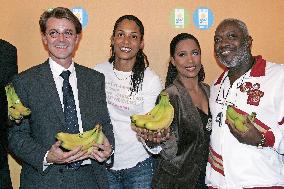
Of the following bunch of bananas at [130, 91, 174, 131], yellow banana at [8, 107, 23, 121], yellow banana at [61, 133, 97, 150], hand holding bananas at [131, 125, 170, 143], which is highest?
yellow banana at [8, 107, 23, 121]

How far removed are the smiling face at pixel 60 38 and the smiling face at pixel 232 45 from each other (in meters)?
1.11

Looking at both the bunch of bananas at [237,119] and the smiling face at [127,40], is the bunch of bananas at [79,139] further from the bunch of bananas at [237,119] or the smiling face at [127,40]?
the smiling face at [127,40]

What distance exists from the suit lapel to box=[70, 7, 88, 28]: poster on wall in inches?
53.9

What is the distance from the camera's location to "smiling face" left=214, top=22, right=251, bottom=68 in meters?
2.88

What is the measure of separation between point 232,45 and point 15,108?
1.62 m

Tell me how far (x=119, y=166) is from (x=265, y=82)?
1.36 m

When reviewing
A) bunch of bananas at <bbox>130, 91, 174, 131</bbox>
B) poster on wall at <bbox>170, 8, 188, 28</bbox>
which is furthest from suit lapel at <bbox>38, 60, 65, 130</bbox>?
poster on wall at <bbox>170, 8, 188, 28</bbox>

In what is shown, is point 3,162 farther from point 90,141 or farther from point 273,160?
point 273,160

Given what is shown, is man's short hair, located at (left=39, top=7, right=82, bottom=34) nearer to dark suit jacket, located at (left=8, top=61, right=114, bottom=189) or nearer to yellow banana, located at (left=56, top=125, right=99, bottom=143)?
dark suit jacket, located at (left=8, top=61, right=114, bottom=189)

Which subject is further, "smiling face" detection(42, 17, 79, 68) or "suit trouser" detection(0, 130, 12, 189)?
"suit trouser" detection(0, 130, 12, 189)

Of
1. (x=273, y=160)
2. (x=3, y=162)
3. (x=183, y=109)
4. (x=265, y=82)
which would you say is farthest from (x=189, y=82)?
(x=3, y=162)

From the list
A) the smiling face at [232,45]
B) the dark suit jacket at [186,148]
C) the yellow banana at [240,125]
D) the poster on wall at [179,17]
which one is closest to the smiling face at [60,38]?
the dark suit jacket at [186,148]

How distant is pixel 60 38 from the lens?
2719 millimetres

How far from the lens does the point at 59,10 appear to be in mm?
2766
